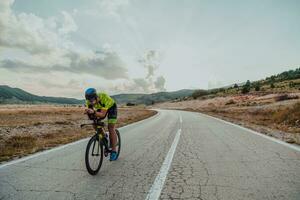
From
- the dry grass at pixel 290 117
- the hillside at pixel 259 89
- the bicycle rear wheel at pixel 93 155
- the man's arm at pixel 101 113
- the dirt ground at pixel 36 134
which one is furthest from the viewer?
the hillside at pixel 259 89

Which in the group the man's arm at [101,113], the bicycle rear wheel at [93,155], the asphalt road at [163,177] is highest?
the man's arm at [101,113]

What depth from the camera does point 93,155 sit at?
567 cm

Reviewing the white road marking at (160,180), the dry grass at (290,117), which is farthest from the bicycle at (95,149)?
the dry grass at (290,117)

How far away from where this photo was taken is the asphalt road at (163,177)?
423cm

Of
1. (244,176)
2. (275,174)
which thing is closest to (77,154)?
(244,176)

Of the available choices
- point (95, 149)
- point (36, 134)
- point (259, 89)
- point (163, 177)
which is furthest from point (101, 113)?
point (259, 89)

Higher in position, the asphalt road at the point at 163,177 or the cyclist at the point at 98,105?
the cyclist at the point at 98,105

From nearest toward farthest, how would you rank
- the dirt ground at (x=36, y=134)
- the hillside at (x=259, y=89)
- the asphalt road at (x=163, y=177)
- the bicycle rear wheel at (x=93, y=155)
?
the asphalt road at (x=163, y=177) → the bicycle rear wheel at (x=93, y=155) → the dirt ground at (x=36, y=134) → the hillside at (x=259, y=89)

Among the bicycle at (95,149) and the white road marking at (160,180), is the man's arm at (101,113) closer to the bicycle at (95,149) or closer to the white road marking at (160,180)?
the bicycle at (95,149)

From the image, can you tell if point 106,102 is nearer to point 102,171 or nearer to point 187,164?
point 102,171

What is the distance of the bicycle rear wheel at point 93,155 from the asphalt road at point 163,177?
0.62ft

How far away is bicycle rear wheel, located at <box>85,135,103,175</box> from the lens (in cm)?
540

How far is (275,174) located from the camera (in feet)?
17.4

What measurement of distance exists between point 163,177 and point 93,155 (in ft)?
5.53
